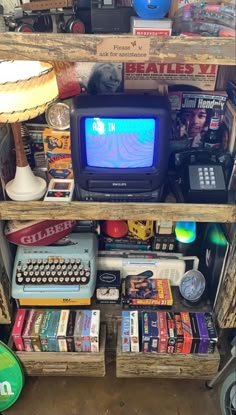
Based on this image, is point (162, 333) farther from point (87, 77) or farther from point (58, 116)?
point (87, 77)

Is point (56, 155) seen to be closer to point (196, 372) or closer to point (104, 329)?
point (104, 329)

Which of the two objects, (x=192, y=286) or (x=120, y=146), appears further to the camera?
(x=192, y=286)

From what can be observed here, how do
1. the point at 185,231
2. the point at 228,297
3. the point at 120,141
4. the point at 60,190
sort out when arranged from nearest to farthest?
the point at 120,141 < the point at 60,190 < the point at 228,297 < the point at 185,231

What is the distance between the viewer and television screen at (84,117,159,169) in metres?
1.29

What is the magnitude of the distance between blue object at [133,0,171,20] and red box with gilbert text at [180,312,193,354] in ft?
3.75

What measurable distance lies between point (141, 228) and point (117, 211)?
42cm

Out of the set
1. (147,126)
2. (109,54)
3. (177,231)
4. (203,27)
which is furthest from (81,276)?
(203,27)

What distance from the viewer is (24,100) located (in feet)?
3.81

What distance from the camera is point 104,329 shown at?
1685 mm

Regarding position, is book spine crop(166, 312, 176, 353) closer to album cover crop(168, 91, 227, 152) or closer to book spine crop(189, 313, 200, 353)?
book spine crop(189, 313, 200, 353)

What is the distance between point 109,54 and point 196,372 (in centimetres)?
131

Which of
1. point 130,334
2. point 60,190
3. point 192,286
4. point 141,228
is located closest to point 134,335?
point 130,334

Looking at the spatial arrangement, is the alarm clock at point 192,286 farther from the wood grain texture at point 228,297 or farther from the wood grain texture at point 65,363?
the wood grain texture at point 65,363

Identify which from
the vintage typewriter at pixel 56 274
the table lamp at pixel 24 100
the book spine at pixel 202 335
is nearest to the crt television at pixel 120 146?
the table lamp at pixel 24 100
